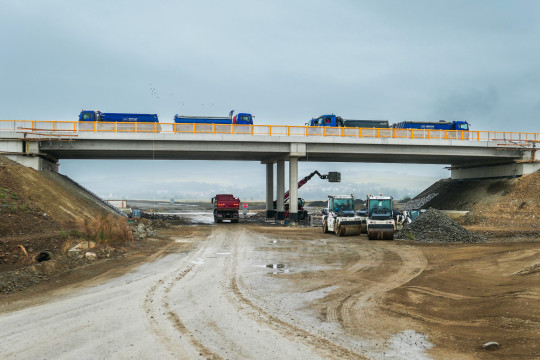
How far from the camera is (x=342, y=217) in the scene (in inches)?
1125

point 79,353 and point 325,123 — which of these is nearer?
point 79,353

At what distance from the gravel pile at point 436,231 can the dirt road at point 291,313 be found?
300 inches

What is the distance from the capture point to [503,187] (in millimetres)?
44344

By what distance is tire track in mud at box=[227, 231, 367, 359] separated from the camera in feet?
24.2

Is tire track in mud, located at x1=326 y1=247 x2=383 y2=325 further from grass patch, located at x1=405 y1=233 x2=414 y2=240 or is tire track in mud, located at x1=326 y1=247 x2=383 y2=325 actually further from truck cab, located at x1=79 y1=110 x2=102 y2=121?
truck cab, located at x1=79 y1=110 x2=102 y2=121

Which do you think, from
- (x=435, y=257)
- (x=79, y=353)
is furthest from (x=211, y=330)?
(x=435, y=257)

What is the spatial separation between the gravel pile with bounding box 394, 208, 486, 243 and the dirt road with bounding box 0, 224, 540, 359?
7.62 metres

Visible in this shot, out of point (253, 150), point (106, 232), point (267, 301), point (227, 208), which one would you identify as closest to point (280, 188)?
point (227, 208)

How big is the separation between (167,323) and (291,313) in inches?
110

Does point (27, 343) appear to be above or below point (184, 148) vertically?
below

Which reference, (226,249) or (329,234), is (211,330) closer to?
(226,249)

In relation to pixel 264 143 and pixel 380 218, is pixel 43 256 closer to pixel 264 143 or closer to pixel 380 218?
pixel 380 218

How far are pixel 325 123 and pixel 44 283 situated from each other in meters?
36.6

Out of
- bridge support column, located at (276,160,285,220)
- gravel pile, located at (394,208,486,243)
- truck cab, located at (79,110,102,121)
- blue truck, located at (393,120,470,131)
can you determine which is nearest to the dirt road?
gravel pile, located at (394,208,486,243)
